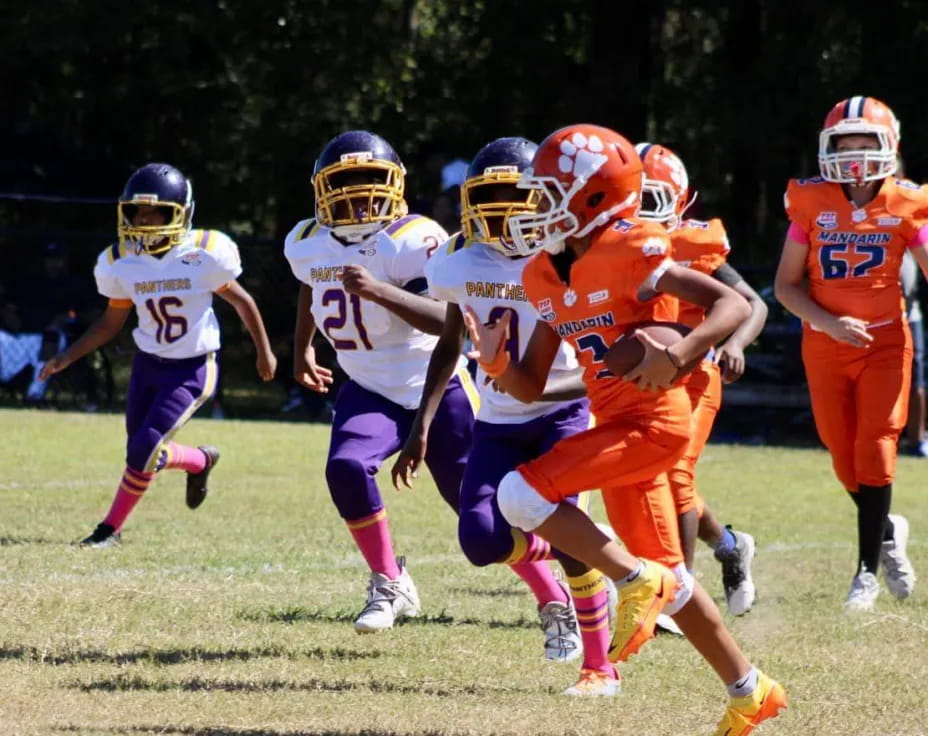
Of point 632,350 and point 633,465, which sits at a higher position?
point 632,350

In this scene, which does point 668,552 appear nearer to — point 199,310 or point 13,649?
point 13,649

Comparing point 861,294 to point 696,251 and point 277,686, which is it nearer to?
point 696,251

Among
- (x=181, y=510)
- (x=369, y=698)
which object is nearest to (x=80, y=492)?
(x=181, y=510)

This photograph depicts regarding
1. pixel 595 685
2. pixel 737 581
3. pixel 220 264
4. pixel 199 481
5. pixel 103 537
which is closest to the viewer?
pixel 595 685

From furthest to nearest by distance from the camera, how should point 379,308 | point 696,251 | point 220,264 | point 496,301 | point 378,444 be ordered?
point 220,264 → point 379,308 → point 378,444 → point 696,251 → point 496,301

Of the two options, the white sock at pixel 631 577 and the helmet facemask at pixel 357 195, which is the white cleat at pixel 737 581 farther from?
the white sock at pixel 631 577

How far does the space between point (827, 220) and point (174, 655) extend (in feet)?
10.9

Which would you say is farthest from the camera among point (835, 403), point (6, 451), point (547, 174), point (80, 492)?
point (6, 451)

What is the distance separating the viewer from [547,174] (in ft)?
14.9

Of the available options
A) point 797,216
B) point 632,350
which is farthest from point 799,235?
point 632,350

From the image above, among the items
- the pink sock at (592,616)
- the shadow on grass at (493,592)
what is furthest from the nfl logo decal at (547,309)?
the shadow on grass at (493,592)

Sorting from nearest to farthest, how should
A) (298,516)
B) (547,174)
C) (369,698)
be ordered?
1. (547,174)
2. (369,698)
3. (298,516)

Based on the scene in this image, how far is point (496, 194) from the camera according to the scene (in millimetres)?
5645

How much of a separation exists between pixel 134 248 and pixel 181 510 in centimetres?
178
